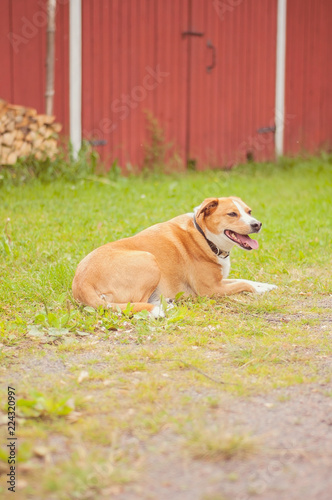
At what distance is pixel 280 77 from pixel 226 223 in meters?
8.01

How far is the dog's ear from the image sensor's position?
4.61m

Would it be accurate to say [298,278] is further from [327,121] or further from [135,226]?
[327,121]

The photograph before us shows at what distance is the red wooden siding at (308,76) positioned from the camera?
1220 cm

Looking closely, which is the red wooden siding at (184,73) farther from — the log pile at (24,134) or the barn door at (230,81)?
the log pile at (24,134)

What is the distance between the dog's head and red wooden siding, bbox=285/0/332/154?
785 cm

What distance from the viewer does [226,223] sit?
4.63m

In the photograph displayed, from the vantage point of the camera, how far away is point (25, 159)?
26.6 ft

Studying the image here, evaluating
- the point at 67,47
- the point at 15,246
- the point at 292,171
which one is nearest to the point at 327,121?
the point at 292,171

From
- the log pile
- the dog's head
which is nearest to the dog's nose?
the dog's head

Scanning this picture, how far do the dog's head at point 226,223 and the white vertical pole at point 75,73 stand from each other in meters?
4.40

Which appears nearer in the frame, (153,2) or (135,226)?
(135,226)

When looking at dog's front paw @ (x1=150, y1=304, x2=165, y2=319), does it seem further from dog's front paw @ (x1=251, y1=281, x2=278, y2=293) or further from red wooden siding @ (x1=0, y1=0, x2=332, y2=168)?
red wooden siding @ (x1=0, y1=0, x2=332, y2=168)

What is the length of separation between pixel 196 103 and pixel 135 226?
4.74 metres

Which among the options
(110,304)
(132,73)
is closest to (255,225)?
(110,304)
